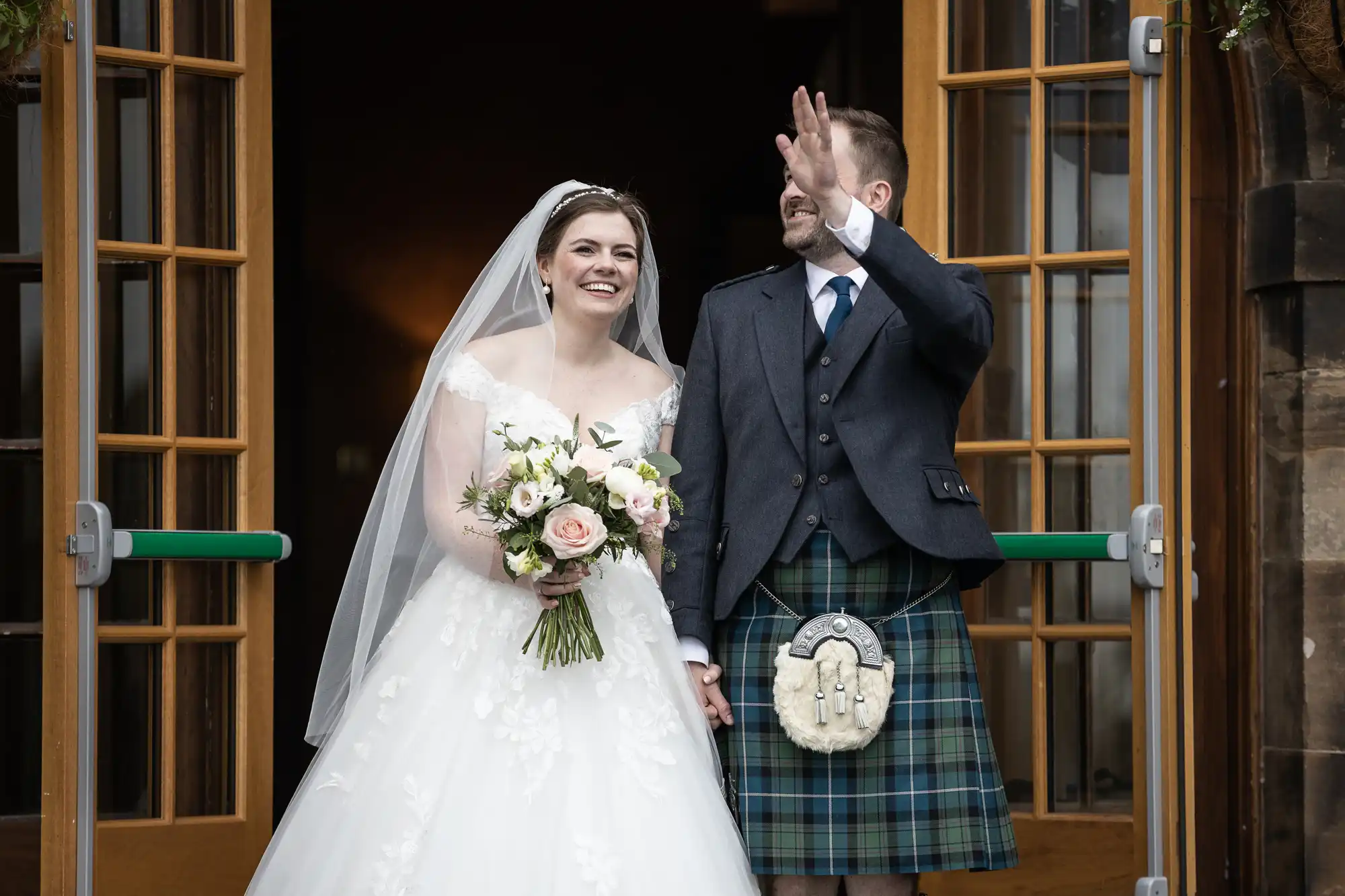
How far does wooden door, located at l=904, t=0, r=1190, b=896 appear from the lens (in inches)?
154

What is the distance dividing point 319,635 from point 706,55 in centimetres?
364

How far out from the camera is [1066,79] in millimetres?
3963

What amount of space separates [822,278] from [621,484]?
2.01 feet

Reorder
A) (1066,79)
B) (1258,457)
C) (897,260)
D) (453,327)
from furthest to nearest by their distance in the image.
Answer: (1258,457), (1066,79), (453,327), (897,260)

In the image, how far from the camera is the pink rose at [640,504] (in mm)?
2980

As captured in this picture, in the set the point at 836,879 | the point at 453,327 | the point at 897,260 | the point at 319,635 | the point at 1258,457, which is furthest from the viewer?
the point at 319,635

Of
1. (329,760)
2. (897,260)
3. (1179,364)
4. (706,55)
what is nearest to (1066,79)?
(1179,364)

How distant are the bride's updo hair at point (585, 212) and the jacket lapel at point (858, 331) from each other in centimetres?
63

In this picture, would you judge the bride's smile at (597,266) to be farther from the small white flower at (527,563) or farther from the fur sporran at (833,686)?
the fur sporran at (833,686)

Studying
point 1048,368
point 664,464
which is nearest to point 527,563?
point 664,464

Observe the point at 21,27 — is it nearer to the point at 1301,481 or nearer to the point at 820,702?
the point at 820,702

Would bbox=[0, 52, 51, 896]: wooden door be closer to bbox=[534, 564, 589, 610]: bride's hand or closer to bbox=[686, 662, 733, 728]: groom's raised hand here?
bbox=[534, 564, 589, 610]: bride's hand

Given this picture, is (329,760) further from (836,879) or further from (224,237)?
(224,237)

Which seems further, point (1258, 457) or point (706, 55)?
point (706, 55)
